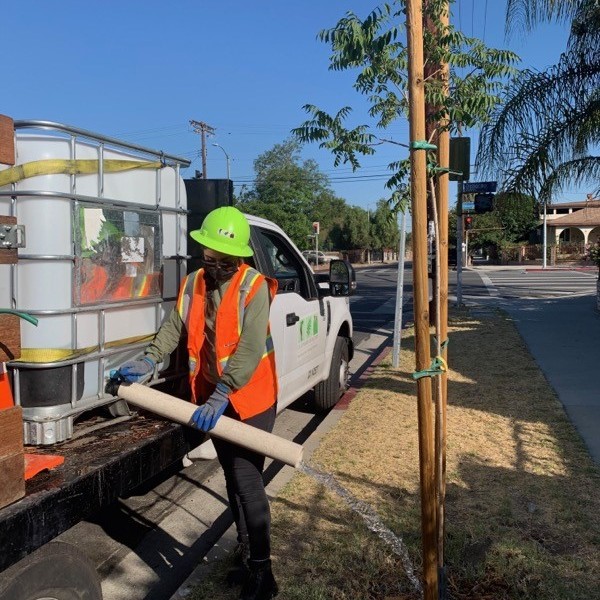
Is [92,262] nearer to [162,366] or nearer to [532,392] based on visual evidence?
[162,366]

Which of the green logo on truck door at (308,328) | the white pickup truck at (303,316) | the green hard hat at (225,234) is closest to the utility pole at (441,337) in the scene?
the green hard hat at (225,234)

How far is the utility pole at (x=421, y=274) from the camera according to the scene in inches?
97.0

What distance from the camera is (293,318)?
4.91 m

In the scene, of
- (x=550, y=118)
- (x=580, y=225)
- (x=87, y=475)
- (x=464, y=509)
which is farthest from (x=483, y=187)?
(x=580, y=225)

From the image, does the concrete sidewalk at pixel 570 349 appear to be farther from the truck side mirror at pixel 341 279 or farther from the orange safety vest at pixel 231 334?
the orange safety vest at pixel 231 334

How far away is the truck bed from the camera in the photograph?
6.80 feet

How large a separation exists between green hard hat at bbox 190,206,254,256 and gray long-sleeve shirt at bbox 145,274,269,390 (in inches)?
7.7

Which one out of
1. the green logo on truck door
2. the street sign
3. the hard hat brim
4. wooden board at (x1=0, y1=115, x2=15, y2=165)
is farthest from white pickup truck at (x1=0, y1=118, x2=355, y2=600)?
the street sign

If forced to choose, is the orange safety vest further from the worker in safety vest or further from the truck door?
the truck door

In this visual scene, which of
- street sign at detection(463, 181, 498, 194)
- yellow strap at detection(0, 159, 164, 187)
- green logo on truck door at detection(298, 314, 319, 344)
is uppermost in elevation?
street sign at detection(463, 181, 498, 194)

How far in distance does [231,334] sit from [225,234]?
47 centimetres

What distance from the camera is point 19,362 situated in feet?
9.30

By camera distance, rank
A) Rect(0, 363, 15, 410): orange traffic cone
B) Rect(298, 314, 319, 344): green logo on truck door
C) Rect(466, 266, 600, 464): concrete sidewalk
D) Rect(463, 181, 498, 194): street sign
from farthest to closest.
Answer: Rect(463, 181, 498, 194): street sign
Rect(466, 266, 600, 464): concrete sidewalk
Rect(298, 314, 319, 344): green logo on truck door
Rect(0, 363, 15, 410): orange traffic cone

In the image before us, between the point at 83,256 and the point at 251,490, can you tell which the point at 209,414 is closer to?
the point at 251,490
